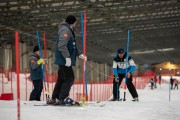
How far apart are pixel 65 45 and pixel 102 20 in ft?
62.5

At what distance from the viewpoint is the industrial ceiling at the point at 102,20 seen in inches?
→ 749

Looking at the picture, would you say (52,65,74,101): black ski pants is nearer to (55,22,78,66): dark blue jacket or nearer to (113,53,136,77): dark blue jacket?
(55,22,78,66): dark blue jacket

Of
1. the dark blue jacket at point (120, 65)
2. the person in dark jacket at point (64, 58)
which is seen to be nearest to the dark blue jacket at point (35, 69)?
the dark blue jacket at point (120, 65)

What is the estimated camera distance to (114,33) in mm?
29531

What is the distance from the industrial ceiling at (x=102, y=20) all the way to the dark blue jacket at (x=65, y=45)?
12.7 m

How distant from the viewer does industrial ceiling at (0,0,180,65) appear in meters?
19.0

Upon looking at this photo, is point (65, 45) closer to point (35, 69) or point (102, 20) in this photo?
point (35, 69)

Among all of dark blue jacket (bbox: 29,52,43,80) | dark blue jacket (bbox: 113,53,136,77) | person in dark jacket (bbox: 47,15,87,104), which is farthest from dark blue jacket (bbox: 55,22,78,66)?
dark blue jacket (bbox: 113,53,136,77)

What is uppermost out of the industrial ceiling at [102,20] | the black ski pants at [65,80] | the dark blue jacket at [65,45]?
the industrial ceiling at [102,20]

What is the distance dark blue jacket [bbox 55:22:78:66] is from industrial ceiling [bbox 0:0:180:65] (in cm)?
1266

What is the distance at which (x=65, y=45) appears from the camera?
507cm

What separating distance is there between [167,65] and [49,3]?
1934 inches

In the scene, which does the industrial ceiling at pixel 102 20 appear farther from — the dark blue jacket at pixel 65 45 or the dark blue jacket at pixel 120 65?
the dark blue jacket at pixel 65 45

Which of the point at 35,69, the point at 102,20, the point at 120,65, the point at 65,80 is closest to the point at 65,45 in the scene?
the point at 65,80
